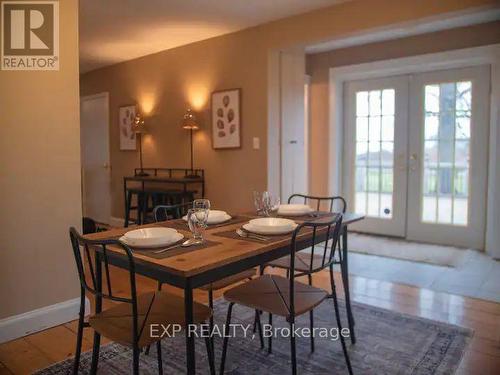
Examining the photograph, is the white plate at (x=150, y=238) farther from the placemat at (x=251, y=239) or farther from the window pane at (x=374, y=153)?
the window pane at (x=374, y=153)

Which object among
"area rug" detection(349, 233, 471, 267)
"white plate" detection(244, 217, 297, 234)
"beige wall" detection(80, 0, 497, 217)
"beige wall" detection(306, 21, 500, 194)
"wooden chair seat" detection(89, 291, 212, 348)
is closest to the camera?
"wooden chair seat" detection(89, 291, 212, 348)

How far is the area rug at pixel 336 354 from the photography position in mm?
2035

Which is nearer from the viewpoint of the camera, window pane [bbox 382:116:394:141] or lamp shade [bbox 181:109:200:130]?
lamp shade [bbox 181:109:200:130]

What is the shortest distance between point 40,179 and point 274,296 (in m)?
1.61

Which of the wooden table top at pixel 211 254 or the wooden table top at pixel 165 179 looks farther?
the wooden table top at pixel 165 179

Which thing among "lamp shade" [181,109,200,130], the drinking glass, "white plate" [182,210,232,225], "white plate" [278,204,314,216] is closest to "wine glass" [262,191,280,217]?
"white plate" [278,204,314,216]

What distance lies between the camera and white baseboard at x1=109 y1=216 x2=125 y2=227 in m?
5.87

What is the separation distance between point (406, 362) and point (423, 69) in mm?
3508

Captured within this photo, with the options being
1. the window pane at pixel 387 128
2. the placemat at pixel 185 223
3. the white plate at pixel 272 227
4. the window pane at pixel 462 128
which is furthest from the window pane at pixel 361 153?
the white plate at pixel 272 227

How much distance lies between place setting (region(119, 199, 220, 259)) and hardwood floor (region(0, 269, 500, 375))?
3.22 feet

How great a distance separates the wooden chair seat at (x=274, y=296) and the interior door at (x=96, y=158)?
464 cm

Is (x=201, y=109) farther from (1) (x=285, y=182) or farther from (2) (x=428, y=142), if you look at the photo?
(2) (x=428, y=142)

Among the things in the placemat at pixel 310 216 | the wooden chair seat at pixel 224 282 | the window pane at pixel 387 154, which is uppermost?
the window pane at pixel 387 154

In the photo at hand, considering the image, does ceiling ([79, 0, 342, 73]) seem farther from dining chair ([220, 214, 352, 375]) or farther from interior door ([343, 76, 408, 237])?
A: dining chair ([220, 214, 352, 375])
